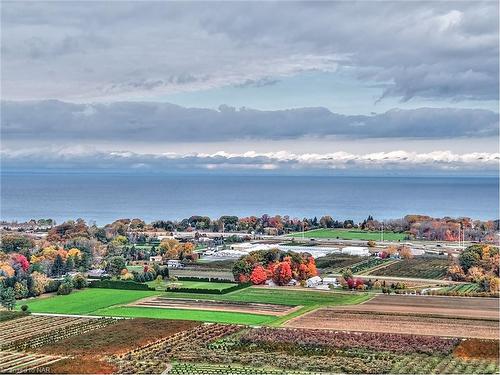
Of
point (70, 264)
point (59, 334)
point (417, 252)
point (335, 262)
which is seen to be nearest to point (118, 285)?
point (70, 264)

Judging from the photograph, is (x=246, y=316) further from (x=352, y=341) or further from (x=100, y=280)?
(x=100, y=280)

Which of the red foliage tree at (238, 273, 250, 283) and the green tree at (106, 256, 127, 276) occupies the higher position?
the green tree at (106, 256, 127, 276)

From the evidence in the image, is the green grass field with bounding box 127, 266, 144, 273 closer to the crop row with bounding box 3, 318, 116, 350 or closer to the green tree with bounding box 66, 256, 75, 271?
the green tree with bounding box 66, 256, 75, 271

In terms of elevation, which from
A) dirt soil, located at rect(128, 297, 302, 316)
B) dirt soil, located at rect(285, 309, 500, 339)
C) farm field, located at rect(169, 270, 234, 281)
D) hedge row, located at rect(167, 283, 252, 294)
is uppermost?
farm field, located at rect(169, 270, 234, 281)

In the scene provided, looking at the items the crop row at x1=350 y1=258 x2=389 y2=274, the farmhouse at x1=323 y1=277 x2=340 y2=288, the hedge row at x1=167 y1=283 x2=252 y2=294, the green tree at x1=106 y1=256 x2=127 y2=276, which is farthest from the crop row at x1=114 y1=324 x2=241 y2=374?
the crop row at x1=350 y1=258 x2=389 y2=274

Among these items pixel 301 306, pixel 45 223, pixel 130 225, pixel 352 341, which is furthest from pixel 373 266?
pixel 45 223

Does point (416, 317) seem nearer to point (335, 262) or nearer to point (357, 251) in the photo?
point (335, 262)
